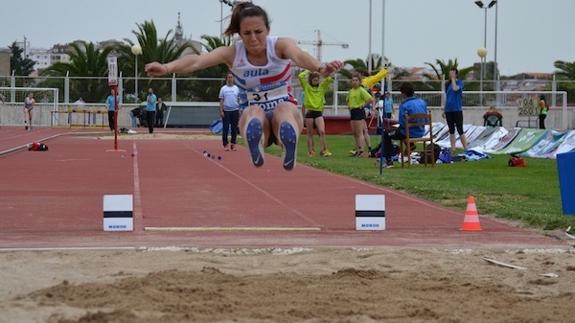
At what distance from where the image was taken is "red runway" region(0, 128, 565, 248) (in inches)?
415

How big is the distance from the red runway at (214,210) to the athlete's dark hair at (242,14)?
255 cm

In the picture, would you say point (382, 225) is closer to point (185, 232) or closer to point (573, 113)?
point (185, 232)

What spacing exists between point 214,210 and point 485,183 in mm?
5770

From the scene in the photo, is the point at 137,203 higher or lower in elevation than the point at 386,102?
lower

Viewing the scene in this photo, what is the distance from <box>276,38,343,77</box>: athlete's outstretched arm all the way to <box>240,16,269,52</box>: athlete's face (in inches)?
7.5

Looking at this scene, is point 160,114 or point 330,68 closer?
point 330,68

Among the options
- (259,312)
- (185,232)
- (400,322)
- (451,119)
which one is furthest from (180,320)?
(451,119)

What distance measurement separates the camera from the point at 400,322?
666cm

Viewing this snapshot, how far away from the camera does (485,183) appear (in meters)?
16.8

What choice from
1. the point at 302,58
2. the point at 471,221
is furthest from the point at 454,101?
the point at 302,58

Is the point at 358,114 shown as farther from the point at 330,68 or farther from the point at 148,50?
the point at 148,50

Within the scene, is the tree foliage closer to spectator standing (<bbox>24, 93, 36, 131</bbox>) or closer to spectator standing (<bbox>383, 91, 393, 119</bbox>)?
spectator standing (<bbox>24, 93, 36, 131</bbox>)

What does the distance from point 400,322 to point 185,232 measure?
15.6ft

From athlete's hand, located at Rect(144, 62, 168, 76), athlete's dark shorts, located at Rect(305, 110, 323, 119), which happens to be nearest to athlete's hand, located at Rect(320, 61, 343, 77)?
athlete's hand, located at Rect(144, 62, 168, 76)
